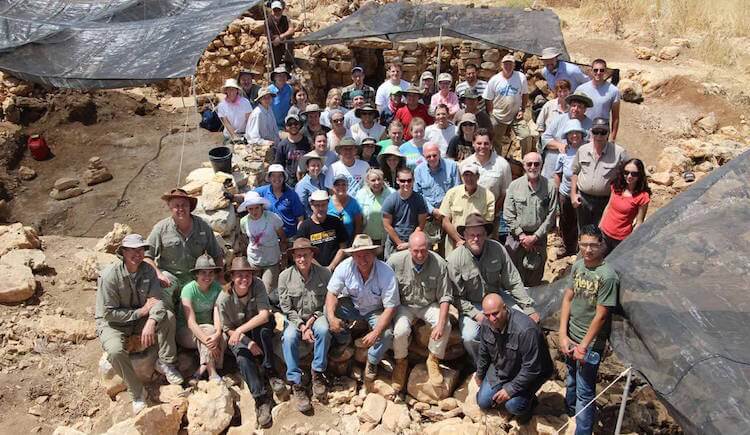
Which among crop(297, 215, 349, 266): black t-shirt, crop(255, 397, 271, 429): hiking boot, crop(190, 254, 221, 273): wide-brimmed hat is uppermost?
crop(190, 254, 221, 273): wide-brimmed hat

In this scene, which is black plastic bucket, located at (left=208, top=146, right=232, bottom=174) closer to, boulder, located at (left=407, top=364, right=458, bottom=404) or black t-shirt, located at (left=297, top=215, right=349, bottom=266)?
black t-shirt, located at (left=297, top=215, right=349, bottom=266)

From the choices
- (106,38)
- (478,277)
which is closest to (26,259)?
(106,38)

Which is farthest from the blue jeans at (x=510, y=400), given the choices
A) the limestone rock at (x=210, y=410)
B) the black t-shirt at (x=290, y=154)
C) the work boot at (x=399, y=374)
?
the black t-shirt at (x=290, y=154)

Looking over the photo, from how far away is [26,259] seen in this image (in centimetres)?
696

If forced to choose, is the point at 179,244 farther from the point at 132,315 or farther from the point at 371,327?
the point at 371,327

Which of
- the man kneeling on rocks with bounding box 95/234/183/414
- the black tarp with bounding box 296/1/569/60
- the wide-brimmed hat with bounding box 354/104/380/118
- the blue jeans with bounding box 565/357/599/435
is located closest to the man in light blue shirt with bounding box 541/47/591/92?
the black tarp with bounding box 296/1/569/60

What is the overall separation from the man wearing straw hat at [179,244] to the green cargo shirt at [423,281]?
1.81 m

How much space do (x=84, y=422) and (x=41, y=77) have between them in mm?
5505

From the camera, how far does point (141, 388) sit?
5219mm

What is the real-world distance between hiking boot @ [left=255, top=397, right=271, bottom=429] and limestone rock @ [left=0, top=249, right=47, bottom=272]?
368cm

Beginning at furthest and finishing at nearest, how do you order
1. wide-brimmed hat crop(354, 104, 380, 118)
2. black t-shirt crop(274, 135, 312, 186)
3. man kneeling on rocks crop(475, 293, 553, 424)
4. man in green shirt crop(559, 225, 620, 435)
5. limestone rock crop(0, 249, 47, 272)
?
1. wide-brimmed hat crop(354, 104, 380, 118)
2. black t-shirt crop(274, 135, 312, 186)
3. limestone rock crop(0, 249, 47, 272)
4. man kneeling on rocks crop(475, 293, 553, 424)
5. man in green shirt crop(559, 225, 620, 435)

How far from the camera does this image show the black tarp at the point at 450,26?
9.88 metres

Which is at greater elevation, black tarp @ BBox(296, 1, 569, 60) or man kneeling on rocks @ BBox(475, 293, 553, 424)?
black tarp @ BBox(296, 1, 569, 60)

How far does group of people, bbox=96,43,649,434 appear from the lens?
461 centimetres
